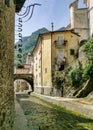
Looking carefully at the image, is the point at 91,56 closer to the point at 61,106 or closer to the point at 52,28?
the point at 61,106

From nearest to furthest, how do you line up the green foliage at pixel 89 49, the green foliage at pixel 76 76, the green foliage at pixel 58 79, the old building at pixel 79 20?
the green foliage at pixel 89 49 < the green foliage at pixel 76 76 < the green foliage at pixel 58 79 < the old building at pixel 79 20

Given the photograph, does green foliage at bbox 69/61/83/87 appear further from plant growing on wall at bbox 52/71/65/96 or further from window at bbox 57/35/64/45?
window at bbox 57/35/64/45

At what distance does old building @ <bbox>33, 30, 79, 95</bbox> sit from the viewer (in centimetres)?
4241

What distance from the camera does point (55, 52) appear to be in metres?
42.8

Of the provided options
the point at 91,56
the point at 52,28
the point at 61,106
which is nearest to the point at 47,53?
the point at 52,28

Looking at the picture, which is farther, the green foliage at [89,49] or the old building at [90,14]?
the old building at [90,14]

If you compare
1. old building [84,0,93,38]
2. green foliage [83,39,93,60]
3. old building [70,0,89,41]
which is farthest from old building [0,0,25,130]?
→ old building [70,0,89,41]

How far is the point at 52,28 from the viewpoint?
51281 millimetres

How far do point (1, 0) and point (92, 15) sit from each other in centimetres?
4161

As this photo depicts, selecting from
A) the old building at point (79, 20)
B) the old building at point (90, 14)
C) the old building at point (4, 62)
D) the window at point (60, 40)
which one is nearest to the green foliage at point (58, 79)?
the window at point (60, 40)

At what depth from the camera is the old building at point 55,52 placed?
139 feet

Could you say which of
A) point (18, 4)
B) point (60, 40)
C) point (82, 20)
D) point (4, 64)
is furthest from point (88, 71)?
point (82, 20)

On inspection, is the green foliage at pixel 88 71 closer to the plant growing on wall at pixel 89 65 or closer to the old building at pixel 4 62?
the plant growing on wall at pixel 89 65

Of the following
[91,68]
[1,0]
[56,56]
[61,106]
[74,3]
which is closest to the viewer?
[1,0]
